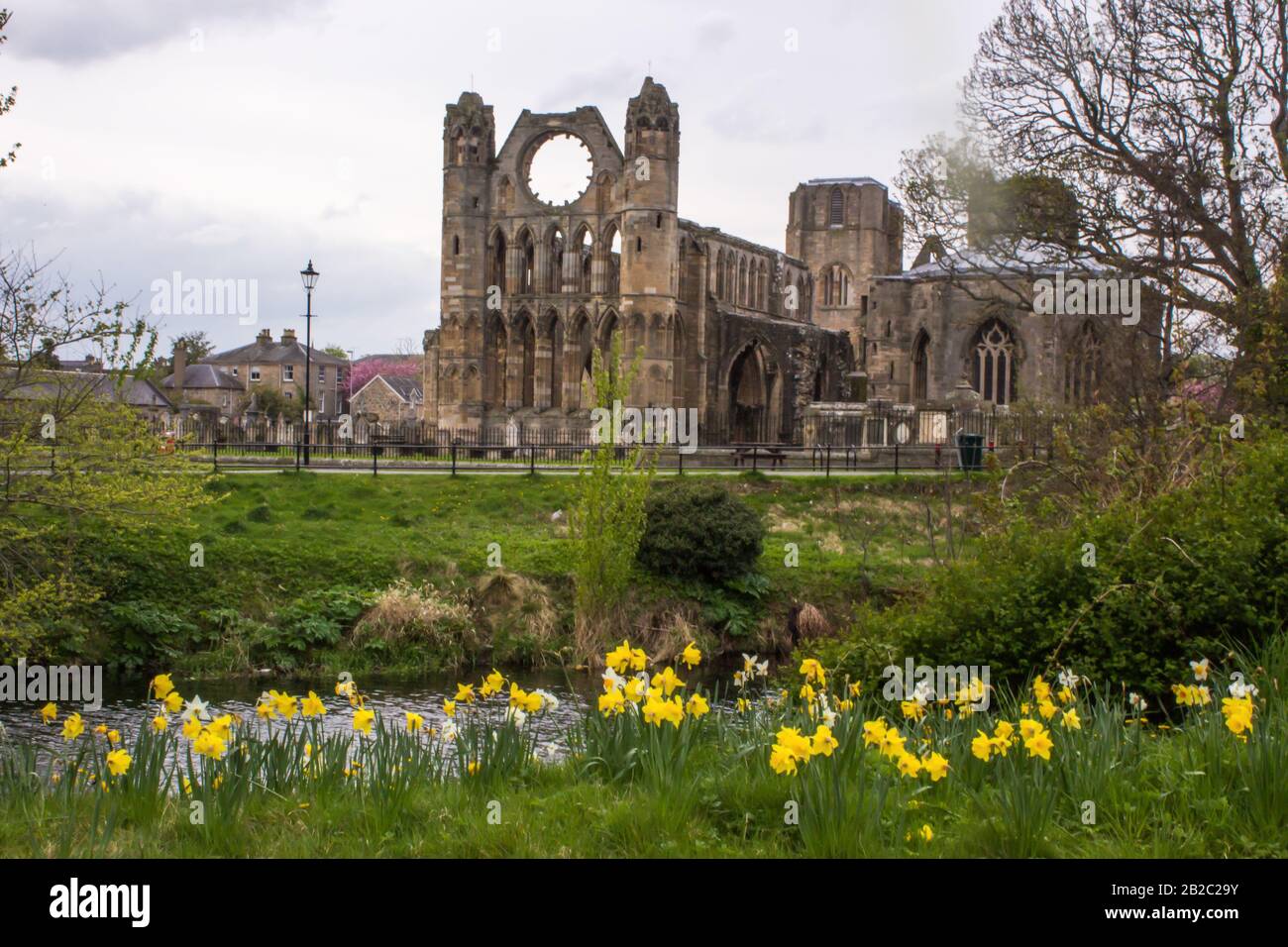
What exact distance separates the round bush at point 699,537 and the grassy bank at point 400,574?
38 centimetres

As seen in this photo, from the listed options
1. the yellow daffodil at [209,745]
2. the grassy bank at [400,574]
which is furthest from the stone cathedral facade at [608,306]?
the yellow daffodil at [209,745]

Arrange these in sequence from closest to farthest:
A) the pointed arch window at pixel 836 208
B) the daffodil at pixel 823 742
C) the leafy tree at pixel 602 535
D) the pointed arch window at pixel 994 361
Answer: the daffodil at pixel 823 742
the leafy tree at pixel 602 535
the pointed arch window at pixel 994 361
the pointed arch window at pixel 836 208

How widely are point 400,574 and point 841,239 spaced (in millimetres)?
71124

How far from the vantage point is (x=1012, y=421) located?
3384 cm

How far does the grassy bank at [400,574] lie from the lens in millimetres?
22328

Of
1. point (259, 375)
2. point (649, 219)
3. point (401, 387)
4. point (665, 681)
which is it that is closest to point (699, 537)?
point (665, 681)

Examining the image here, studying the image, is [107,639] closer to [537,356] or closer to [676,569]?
[676,569]

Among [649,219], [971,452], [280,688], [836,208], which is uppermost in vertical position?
[836,208]

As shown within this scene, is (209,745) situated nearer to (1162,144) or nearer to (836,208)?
(1162,144)

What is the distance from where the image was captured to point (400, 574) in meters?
25.5

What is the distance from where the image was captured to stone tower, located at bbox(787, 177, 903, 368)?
90938mm

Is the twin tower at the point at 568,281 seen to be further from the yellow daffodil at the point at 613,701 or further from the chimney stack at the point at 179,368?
the yellow daffodil at the point at 613,701

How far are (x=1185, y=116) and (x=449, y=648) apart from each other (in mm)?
16588
